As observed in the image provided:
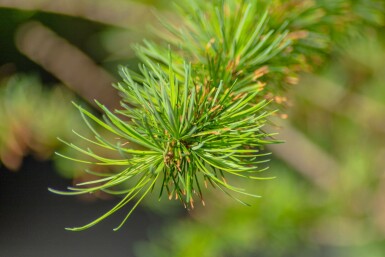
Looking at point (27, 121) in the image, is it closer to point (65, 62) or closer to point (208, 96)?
point (65, 62)

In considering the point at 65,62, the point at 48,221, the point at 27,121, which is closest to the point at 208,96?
the point at 27,121

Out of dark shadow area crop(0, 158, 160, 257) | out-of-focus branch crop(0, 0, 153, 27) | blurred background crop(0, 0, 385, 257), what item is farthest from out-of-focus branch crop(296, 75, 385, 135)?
dark shadow area crop(0, 158, 160, 257)

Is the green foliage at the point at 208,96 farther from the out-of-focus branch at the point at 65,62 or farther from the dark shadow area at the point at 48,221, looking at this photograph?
the dark shadow area at the point at 48,221

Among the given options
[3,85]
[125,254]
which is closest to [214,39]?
[3,85]

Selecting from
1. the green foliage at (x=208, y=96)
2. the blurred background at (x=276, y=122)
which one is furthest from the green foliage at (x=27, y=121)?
the green foliage at (x=208, y=96)

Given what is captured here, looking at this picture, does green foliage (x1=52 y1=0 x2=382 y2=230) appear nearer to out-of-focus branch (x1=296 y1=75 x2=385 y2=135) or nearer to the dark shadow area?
out-of-focus branch (x1=296 y1=75 x2=385 y2=135)

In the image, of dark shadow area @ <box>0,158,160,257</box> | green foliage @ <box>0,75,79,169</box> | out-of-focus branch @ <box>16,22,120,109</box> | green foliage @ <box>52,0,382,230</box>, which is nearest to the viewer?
green foliage @ <box>52,0,382,230</box>
